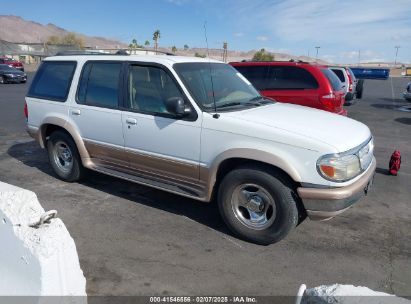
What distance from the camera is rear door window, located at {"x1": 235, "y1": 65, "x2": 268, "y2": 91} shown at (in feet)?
28.5

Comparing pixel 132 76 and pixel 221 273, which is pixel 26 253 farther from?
pixel 132 76

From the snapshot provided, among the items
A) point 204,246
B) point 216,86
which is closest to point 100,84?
point 216,86

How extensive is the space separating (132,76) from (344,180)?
2771mm

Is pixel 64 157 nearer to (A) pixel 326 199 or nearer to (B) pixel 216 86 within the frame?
(B) pixel 216 86

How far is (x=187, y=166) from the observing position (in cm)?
425

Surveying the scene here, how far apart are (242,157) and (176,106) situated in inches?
35.0

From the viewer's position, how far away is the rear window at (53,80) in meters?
5.39

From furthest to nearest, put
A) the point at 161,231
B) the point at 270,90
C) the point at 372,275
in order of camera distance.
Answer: the point at 270,90
the point at 161,231
the point at 372,275

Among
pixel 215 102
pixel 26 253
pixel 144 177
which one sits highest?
pixel 215 102

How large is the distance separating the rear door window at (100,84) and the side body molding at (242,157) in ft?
5.15

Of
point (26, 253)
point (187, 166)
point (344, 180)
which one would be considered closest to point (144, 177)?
point (187, 166)

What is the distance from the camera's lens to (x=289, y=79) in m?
8.34

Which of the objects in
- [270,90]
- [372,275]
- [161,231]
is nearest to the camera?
[372,275]

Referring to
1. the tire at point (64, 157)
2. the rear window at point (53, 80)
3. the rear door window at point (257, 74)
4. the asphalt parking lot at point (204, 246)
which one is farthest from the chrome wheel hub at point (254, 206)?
the rear door window at point (257, 74)
